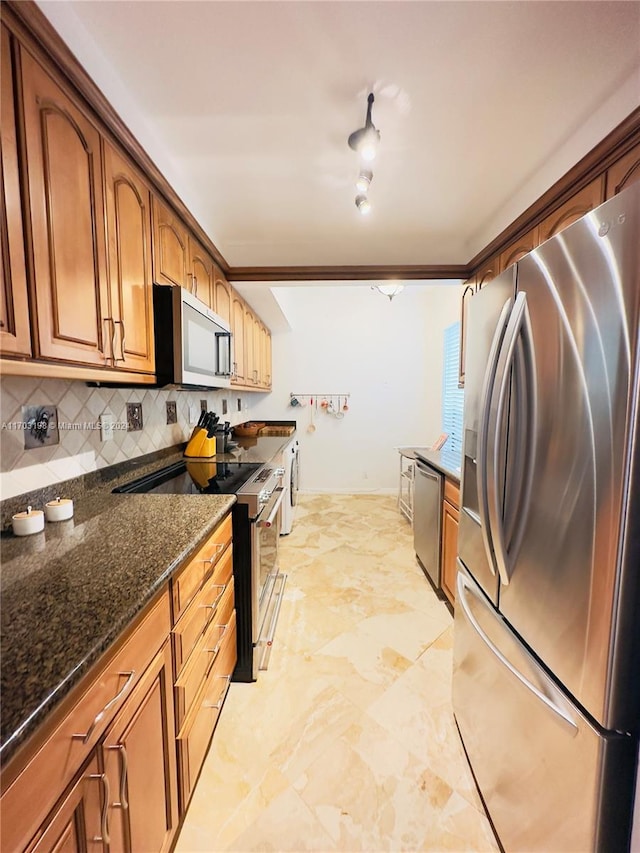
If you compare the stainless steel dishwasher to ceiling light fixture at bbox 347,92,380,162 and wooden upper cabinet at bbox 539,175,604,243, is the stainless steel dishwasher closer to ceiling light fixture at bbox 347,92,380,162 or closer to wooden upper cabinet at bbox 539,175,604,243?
wooden upper cabinet at bbox 539,175,604,243

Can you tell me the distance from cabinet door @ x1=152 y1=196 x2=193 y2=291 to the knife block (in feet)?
3.23

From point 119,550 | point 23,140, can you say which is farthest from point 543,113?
point 119,550

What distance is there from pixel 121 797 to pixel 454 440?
11.6 ft

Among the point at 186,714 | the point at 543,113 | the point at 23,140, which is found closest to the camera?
the point at 23,140

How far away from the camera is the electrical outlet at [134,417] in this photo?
71.7 inches

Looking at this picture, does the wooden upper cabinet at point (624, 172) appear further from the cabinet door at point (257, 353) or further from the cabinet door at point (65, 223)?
the cabinet door at point (257, 353)

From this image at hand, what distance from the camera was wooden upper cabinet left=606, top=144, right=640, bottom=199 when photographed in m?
1.15

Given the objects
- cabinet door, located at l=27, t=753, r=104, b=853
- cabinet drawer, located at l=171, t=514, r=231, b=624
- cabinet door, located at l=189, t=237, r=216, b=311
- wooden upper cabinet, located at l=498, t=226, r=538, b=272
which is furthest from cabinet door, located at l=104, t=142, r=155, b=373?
wooden upper cabinet, located at l=498, t=226, r=538, b=272

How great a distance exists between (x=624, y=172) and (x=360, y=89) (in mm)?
950

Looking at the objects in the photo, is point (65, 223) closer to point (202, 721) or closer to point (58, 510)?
point (58, 510)

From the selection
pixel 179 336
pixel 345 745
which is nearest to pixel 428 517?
pixel 345 745

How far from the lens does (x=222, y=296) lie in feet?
8.19

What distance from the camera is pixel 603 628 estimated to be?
2.36 ft

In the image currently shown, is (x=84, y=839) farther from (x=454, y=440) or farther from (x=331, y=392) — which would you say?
(x=331, y=392)
